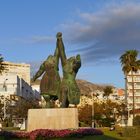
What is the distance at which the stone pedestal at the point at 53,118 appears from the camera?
30.2m

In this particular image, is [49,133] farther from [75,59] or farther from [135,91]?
[135,91]

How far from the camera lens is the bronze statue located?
104 ft

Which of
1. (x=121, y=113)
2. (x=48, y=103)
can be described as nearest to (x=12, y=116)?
(x=121, y=113)

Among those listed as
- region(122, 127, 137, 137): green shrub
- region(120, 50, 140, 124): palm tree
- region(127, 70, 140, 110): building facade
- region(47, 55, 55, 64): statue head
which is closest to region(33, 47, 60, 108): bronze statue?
region(47, 55, 55, 64): statue head

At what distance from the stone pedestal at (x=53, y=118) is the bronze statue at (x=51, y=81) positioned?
1312mm

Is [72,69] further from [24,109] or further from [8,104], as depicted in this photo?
[8,104]

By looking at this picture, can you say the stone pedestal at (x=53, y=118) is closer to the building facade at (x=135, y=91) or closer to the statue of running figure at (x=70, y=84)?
the statue of running figure at (x=70, y=84)

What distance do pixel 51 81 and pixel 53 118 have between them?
2.78m

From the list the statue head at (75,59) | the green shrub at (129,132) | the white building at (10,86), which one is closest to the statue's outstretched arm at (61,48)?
the statue head at (75,59)

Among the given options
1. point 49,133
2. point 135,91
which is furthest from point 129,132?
point 135,91

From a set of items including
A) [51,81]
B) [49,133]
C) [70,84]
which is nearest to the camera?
[49,133]

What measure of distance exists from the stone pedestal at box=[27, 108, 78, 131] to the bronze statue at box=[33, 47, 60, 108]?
4.30 ft

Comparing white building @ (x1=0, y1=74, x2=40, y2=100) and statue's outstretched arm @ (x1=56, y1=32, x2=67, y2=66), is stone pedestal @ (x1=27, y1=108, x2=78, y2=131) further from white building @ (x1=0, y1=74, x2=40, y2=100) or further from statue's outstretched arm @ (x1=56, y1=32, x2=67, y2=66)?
white building @ (x1=0, y1=74, x2=40, y2=100)

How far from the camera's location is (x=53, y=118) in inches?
1190
